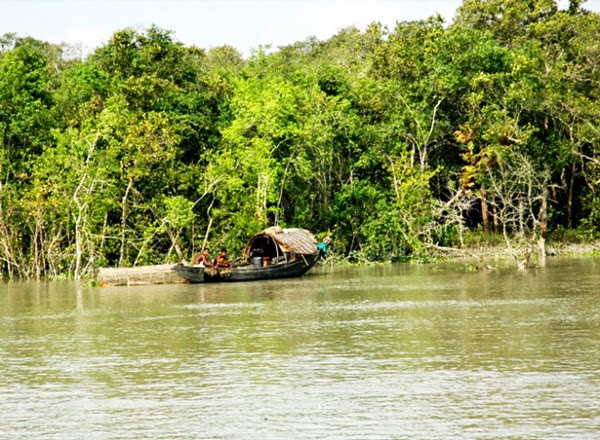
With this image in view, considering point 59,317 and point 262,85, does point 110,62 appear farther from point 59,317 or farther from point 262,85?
point 59,317

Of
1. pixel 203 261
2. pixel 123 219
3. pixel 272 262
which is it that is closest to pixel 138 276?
pixel 203 261

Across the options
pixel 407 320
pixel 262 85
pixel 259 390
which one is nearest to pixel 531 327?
pixel 407 320

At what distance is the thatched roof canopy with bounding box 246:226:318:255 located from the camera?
121ft

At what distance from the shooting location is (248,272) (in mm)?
36062

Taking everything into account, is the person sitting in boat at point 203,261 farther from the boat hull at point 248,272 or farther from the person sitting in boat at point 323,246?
the person sitting in boat at point 323,246

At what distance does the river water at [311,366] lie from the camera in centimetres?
1212

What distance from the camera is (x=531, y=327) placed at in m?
19.8

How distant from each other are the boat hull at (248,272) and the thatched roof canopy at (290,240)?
329mm

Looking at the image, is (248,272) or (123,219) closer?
(248,272)

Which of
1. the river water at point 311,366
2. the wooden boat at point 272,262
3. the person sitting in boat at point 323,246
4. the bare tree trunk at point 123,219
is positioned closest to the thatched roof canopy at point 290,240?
the wooden boat at point 272,262

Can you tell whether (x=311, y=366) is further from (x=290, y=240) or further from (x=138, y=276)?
(x=290, y=240)

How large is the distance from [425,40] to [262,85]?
799 cm

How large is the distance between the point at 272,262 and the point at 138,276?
16.4ft

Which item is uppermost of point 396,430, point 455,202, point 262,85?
point 262,85
